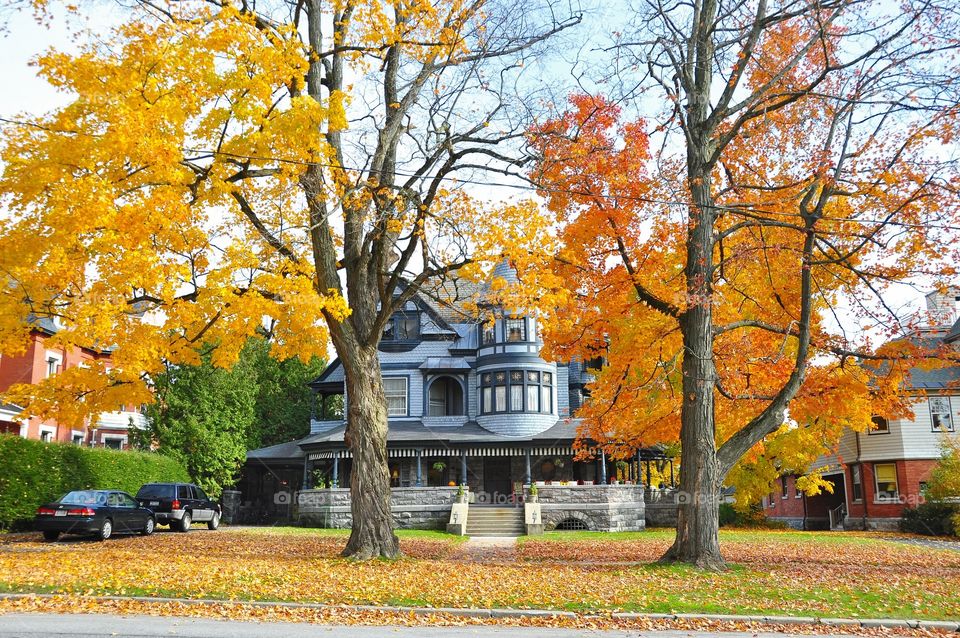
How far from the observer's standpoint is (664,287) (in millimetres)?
18109

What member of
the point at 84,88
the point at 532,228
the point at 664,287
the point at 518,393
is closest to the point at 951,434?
the point at 518,393

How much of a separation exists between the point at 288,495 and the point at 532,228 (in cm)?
3028

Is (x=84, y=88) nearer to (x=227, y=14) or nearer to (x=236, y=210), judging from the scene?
(x=227, y=14)

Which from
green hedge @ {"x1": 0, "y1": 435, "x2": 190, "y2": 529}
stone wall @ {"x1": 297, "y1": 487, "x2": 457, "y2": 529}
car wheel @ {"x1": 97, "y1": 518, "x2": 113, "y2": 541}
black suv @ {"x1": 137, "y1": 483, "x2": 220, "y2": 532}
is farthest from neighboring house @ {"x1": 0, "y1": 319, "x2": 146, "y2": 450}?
car wheel @ {"x1": 97, "y1": 518, "x2": 113, "y2": 541}

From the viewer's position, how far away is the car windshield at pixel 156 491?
86.0 feet

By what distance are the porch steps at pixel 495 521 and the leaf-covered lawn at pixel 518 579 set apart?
10.0 m

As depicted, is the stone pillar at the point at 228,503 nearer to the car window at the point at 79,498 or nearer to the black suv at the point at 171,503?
the black suv at the point at 171,503

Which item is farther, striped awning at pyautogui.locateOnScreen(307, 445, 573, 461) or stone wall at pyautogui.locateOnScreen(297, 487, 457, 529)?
striped awning at pyautogui.locateOnScreen(307, 445, 573, 461)

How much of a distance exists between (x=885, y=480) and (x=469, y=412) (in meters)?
20.1

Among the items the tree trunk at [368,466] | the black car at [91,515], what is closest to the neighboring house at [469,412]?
the black car at [91,515]

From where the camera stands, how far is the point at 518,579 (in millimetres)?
12805

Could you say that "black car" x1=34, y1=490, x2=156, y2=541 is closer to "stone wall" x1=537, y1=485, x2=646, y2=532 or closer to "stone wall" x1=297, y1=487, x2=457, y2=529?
"stone wall" x1=297, y1=487, x2=457, y2=529

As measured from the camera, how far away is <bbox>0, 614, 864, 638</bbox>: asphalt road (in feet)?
26.7

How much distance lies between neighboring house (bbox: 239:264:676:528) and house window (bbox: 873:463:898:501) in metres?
10.9
